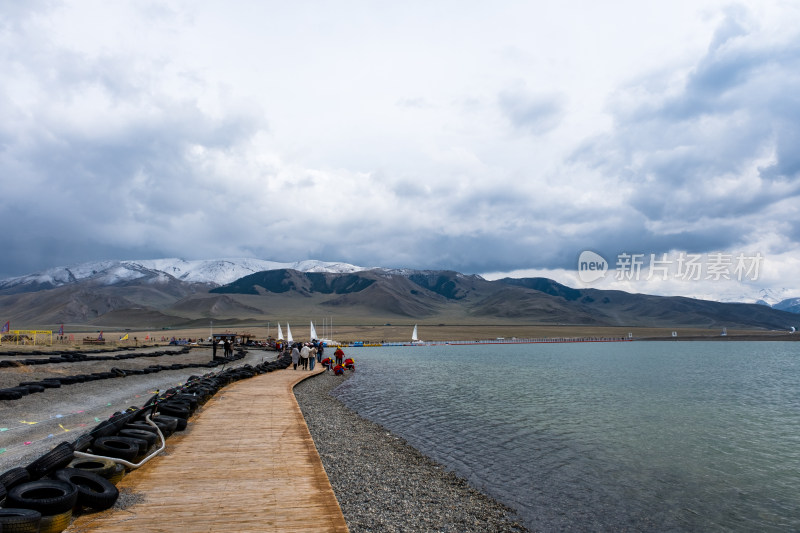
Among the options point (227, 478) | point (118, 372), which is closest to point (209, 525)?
point (227, 478)

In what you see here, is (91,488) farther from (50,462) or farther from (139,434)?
(139,434)

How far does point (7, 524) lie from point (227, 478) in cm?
388

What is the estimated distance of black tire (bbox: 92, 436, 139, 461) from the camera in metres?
9.99

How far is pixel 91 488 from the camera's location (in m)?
8.18

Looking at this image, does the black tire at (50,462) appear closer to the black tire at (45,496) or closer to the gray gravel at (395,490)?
the black tire at (45,496)

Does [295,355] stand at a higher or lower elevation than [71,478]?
lower

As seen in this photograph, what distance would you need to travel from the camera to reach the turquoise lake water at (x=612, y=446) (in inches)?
493

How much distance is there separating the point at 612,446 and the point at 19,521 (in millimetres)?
18511

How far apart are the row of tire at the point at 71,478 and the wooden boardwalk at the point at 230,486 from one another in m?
0.30

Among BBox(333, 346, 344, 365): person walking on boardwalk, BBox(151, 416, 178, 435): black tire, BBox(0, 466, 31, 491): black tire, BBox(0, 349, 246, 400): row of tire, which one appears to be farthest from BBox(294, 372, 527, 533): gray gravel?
BBox(333, 346, 344, 365): person walking on boardwalk

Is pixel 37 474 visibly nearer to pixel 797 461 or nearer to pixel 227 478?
pixel 227 478

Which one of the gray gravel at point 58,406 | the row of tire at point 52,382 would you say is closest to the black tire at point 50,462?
the gray gravel at point 58,406

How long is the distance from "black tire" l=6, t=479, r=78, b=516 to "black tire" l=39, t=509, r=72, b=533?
0.21 feet

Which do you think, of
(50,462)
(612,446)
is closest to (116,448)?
(50,462)
